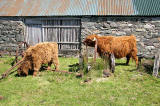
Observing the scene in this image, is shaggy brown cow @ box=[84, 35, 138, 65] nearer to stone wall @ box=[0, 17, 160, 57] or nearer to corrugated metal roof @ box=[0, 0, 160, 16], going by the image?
stone wall @ box=[0, 17, 160, 57]

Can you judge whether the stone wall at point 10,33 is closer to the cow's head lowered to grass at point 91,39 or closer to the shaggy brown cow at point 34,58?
the shaggy brown cow at point 34,58

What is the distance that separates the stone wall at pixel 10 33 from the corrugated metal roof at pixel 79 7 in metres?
0.55

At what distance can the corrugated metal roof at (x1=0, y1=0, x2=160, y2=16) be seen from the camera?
9.80 metres

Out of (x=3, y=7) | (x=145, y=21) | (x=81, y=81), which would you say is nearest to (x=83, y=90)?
(x=81, y=81)

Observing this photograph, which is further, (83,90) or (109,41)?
(109,41)

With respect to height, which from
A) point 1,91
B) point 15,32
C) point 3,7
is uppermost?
point 3,7

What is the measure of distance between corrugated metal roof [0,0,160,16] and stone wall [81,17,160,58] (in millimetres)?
419

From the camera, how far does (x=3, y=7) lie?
456 inches

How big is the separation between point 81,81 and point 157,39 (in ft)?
20.9

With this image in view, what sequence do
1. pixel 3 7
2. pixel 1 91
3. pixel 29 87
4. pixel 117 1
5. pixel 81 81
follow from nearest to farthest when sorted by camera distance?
pixel 1 91 → pixel 29 87 → pixel 81 81 → pixel 117 1 → pixel 3 7

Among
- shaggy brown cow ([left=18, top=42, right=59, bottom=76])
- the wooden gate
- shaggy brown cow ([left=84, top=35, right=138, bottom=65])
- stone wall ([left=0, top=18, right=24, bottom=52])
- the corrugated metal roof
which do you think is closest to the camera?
shaggy brown cow ([left=18, top=42, right=59, bottom=76])

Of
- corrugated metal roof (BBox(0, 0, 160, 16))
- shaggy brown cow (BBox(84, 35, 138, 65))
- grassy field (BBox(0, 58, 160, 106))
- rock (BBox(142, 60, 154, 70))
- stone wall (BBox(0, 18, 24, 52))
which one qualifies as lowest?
grassy field (BBox(0, 58, 160, 106))

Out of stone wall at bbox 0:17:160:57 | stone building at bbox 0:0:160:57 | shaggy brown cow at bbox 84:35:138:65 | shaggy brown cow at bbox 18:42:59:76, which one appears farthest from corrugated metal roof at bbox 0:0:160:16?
shaggy brown cow at bbox 18:42:59:76

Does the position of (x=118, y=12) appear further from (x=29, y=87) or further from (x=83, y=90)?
(x=29, y=87)
